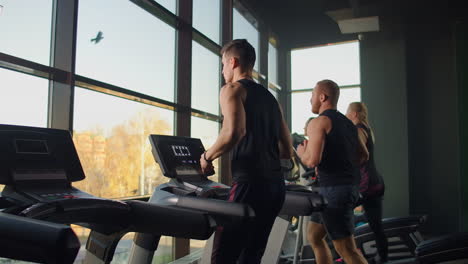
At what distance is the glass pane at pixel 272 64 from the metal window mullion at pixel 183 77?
9.39ft

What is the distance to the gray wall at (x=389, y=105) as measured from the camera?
18.5ft

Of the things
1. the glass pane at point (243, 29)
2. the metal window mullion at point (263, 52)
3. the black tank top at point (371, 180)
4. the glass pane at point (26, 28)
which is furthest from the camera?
the metal window mullion at point (263, 52)

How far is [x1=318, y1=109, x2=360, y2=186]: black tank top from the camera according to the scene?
7.63 ft

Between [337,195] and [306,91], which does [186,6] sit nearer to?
[337,195]

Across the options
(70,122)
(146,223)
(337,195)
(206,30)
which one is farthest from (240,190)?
(206,30)

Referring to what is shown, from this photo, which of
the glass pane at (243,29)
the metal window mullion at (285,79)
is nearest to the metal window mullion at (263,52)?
the glass pane at (243,29)

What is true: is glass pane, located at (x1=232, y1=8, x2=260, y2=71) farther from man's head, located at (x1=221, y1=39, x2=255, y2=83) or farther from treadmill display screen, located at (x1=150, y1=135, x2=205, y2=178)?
man's head, located at (x1=221, y1=39, x2=255, y2=83)

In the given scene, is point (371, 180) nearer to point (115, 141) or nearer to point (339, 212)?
point (339, 212)

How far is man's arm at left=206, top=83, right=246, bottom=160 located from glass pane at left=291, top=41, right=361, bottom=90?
5134 mm

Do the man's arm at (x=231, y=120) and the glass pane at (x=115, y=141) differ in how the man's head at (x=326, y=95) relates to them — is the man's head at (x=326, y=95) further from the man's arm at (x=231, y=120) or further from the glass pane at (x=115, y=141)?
the glass pane at (x=115, y=141)

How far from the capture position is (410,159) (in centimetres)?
578

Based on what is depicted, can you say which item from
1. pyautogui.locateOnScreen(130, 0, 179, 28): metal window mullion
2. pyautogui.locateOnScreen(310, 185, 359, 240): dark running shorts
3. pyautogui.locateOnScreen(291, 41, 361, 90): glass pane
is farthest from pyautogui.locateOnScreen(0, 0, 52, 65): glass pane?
pyautogui.locateOnScreen(291, 41, 361, 90): glass pane

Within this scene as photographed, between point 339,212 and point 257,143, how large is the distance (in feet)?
2.91

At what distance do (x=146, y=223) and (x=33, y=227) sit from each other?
1.21ft
